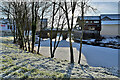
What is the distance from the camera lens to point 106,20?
21578 millimetres

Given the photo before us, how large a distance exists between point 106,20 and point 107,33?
3119 mm

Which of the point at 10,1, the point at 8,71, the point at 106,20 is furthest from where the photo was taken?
the point at 106,20

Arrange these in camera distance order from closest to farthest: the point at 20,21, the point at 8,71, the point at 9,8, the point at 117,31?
the point at 8,71, the point at 20,21, the point at 9,8, the point at 117,31

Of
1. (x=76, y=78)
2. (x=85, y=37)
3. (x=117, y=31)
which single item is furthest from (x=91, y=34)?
(x=76, y=78)

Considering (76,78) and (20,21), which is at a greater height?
(20,21)

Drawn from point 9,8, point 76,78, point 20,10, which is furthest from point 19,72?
point 9,8

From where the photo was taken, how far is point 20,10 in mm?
8641

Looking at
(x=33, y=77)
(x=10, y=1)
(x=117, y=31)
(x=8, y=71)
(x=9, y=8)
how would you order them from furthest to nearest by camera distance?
(x=117, y=31) < (x=9, y=8) < (x=10, y=1) < (x=8, y=71) < (x=33, y=77)

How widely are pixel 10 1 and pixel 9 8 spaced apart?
179 cm

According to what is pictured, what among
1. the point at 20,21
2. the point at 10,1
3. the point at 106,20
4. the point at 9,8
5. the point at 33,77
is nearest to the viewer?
the point at 33,77

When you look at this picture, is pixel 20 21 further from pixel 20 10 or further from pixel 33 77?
pixel 33 77

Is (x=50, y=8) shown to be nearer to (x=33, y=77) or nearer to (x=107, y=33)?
(x=33, y=77)

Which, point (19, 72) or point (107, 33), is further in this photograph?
point (107, 33)

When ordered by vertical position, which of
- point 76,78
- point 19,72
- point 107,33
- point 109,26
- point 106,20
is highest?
point 106,20
